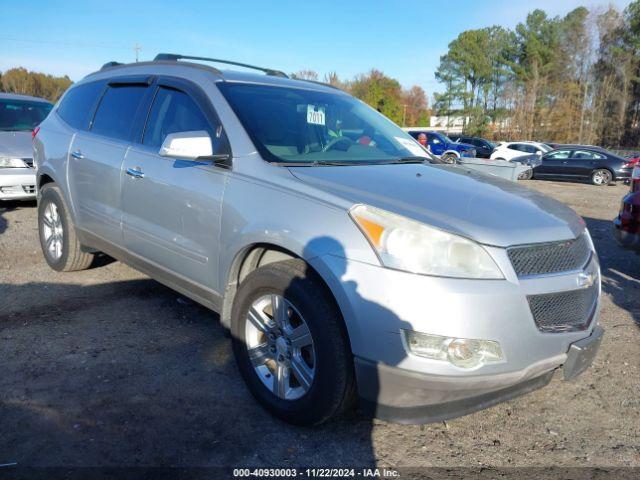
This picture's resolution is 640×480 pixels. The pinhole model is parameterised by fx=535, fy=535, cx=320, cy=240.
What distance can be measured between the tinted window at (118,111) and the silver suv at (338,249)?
0.15ft

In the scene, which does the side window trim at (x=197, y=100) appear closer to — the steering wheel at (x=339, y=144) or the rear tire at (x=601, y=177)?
the steering wheel at (x=339, y=144)

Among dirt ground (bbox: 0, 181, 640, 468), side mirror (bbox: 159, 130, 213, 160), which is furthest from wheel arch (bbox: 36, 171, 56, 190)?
side mirror (bbox: 159, 130, 213, 160)

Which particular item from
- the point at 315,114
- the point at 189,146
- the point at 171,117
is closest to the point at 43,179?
the point at 171,117

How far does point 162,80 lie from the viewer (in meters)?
3.88

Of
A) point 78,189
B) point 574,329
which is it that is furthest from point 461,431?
point 78,189

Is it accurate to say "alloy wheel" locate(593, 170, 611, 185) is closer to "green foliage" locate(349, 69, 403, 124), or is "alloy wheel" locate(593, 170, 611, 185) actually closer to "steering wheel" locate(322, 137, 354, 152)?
"steering wheel" locate(322, 137, 354, 152)

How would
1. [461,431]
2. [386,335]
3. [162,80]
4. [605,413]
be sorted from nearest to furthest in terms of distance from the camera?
1. [386,335]
2. [461,431]
3. [605,413]
4. [162,80]

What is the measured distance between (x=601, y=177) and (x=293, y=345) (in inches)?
818

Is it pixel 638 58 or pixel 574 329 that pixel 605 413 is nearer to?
pixel 574 329

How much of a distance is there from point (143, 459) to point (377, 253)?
1456mm

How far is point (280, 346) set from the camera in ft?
9.23

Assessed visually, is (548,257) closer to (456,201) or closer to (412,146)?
(456,201)

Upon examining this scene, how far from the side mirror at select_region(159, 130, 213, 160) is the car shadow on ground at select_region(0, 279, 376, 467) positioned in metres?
1.36

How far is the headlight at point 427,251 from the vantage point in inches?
91.4
